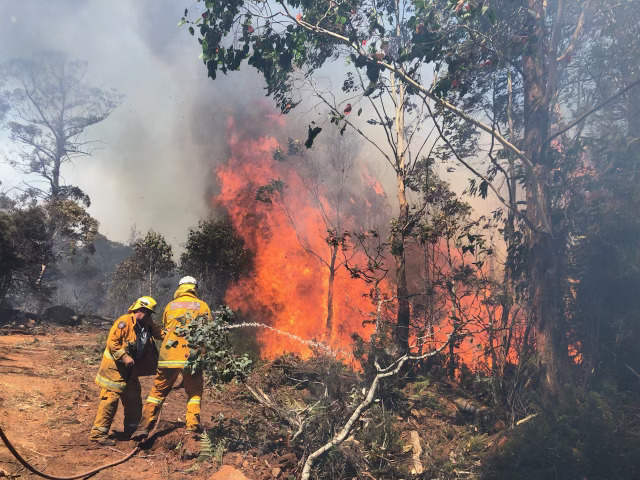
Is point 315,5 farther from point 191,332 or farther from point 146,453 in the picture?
point 146,453

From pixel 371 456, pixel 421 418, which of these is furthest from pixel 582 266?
pixel 371 456

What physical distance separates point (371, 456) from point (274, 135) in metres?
23.1

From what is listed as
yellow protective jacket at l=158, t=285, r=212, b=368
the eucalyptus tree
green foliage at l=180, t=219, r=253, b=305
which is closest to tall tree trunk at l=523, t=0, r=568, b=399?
the eucalyptus tree

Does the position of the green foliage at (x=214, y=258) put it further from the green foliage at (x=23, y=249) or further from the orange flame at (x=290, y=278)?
the green foliage at (x=23, y=249)

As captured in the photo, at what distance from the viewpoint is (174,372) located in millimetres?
5211

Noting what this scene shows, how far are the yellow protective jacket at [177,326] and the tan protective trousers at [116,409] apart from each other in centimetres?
53

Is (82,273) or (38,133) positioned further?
(82,273)

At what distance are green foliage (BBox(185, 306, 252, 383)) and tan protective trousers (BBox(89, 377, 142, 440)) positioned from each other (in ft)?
3.53

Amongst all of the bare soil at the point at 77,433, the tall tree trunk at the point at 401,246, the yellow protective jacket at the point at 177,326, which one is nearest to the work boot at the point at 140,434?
the bare soil at the point at 77,433

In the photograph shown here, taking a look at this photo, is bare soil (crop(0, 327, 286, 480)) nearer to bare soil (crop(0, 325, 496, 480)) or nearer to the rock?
bare soil (crop(0, 325, 496, 480))

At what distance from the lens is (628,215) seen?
28.0 ft

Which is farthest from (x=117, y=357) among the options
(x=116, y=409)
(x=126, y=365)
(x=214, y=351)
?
(x=214, y=351)

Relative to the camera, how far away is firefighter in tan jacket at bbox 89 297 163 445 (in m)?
4.88

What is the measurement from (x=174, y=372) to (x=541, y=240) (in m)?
7.65
